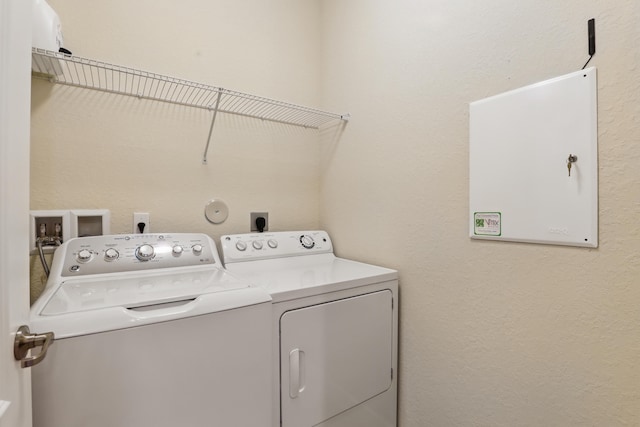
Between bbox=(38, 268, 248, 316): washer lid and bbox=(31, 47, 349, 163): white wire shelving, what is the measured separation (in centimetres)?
70

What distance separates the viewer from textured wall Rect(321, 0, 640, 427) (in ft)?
2.60

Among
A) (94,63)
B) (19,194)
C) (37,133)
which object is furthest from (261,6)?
(19,194)

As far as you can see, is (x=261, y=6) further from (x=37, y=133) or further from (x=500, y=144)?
(x=500, y=144)

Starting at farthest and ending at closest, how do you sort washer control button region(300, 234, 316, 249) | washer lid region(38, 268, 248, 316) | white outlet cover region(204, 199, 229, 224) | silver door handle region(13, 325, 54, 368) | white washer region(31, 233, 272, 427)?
washer control button region(300, 234, 316, 249)
white outlet cover region(204, 199, 229, 224)
washer lid region(38, 268, 248, 316)
white washer region(31, 233, 272, 427)
silver door handle region(13, 325, 54, 368)

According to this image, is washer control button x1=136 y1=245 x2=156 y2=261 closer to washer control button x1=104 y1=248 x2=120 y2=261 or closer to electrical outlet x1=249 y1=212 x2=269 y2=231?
washer control button x1=104 y1=248 x2=120 y2=261

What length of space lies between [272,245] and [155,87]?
0.95 m

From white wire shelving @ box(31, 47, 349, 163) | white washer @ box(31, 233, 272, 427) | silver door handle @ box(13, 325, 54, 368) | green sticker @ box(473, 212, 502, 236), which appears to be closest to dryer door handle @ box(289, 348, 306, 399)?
white washer @ box(31, 233, 272, 427)

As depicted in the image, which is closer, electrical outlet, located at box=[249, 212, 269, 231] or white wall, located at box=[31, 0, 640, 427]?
white wall, located at box=[31, 0, 640, 427]

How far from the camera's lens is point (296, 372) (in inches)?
41.5

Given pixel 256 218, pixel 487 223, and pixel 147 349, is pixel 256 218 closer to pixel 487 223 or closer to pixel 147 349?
pixel 147 349

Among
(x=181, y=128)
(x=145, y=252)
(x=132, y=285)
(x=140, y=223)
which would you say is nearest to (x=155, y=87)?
(x=181, y=128)

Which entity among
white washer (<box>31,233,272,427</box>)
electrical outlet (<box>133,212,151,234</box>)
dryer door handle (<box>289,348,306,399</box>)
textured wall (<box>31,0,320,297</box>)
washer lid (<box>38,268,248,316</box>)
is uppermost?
textured wall (<box>31,0,320,297</box>)

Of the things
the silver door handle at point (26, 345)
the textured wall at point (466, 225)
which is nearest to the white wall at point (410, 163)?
the textured wall at point (466, 225)

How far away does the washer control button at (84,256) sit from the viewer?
1097 mm
